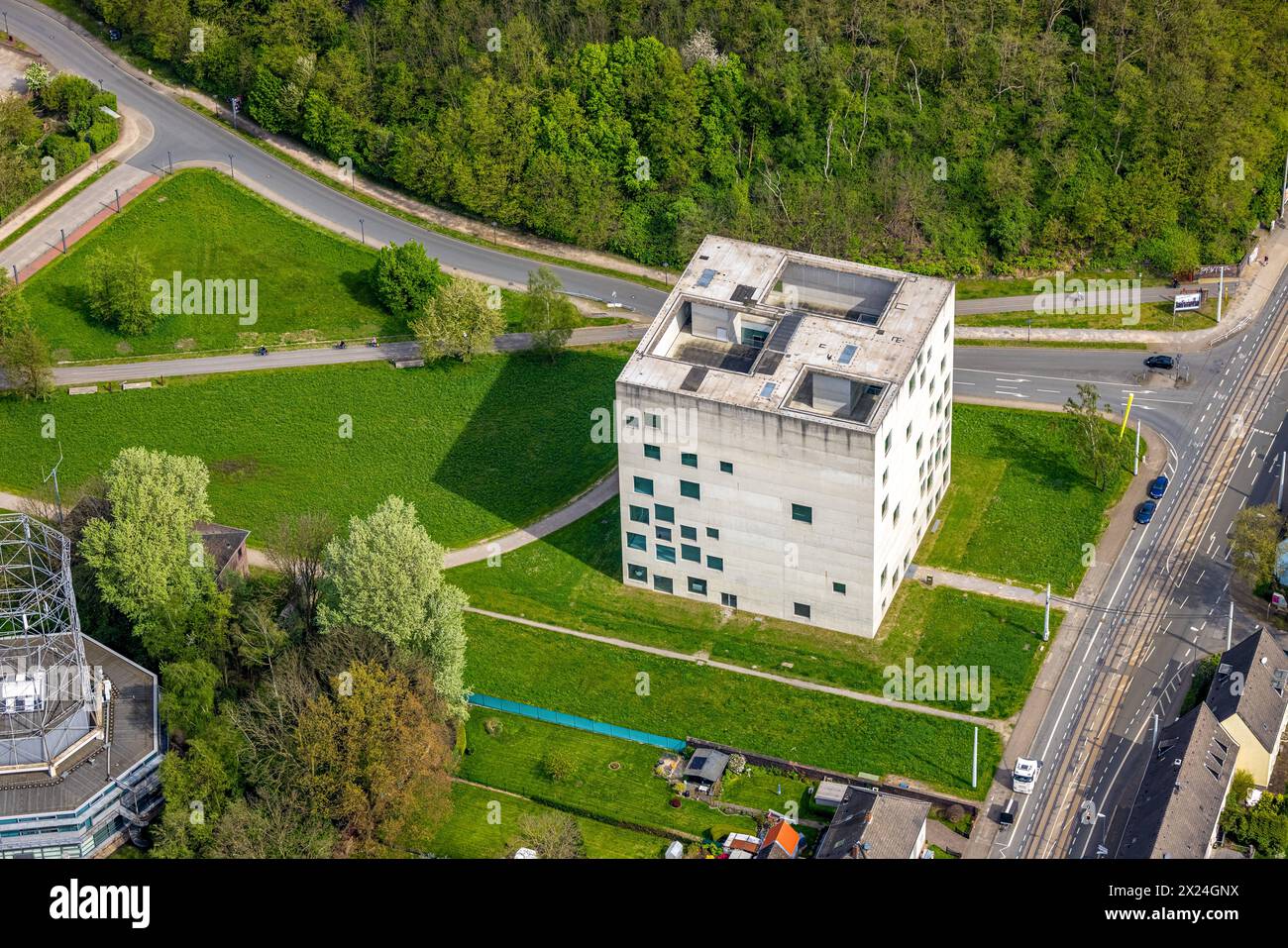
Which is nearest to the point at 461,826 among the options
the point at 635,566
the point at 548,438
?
the point at 635,566

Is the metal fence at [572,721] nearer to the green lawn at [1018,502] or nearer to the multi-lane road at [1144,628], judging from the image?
the multi-lane road at [1144,628]

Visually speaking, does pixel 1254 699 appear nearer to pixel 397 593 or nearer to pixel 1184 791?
pixel 1184 791

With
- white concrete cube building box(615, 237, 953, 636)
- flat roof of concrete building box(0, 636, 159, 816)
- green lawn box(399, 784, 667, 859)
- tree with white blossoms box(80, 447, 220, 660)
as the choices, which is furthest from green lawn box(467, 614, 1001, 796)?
flat roof of concrete building box(0, 636, 159, 816)

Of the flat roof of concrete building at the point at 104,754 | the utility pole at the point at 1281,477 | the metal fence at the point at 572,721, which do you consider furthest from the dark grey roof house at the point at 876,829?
the utility pole at the point at 1281,477

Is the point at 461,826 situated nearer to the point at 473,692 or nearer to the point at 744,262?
the point at 473,692

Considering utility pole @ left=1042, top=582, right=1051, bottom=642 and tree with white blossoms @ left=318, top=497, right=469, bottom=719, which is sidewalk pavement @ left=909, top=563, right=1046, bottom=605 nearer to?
utility pole @ left=1042, top=582, right=1051, bottom=642

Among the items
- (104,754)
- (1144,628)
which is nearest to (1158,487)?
(1144,628)
